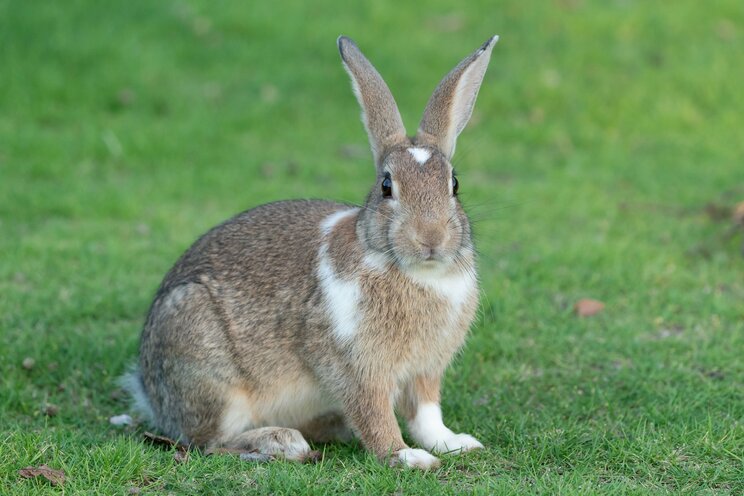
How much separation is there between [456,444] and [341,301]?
29.9 inches


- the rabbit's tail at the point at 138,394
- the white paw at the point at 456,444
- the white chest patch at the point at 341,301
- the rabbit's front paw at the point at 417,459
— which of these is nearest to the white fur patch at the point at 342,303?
the white chest patch at the point at 341,301

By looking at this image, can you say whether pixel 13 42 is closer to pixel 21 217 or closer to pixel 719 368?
pixel 21 217

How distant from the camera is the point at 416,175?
4215 millimetres

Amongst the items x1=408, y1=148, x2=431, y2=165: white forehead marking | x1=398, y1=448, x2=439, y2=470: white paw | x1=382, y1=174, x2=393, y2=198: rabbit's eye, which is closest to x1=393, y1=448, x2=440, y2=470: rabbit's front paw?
x1=398, y1=448, x2=439, y2=470: white paw

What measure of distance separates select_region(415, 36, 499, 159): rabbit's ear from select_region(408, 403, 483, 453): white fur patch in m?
1.08

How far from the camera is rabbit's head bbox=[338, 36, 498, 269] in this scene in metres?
4.12

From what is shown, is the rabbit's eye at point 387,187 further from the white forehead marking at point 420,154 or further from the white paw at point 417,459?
the white paw at point 417,459

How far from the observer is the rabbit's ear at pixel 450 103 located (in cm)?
455

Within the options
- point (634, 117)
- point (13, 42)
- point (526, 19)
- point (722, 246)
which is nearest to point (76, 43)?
point (13, 42)

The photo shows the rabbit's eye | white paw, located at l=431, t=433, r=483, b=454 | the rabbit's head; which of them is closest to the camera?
the rabbit's head

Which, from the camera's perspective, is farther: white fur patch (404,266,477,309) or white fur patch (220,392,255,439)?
white fur patch (220,392,255,439)

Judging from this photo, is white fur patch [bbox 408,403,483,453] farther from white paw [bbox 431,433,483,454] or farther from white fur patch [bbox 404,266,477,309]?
white fur patch [bbox 404,266,477,309]

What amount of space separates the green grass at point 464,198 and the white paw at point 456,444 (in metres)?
0.09

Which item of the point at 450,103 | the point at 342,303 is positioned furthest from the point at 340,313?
the point at 450,103
